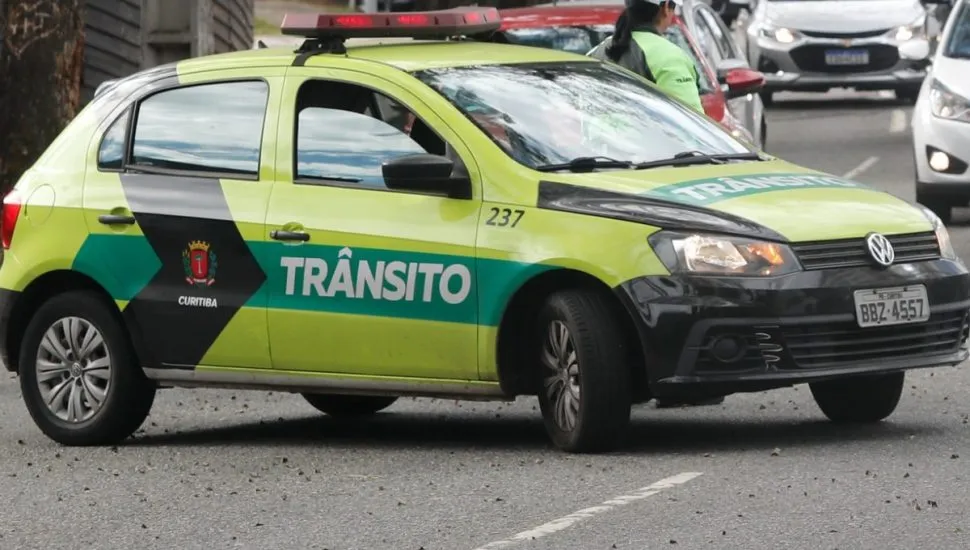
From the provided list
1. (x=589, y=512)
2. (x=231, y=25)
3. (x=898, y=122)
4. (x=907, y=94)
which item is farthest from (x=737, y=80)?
(x=907, y=94)

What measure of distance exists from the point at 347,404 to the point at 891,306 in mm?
2930

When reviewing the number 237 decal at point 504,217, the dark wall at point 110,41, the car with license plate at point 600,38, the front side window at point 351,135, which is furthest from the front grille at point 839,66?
the number 237 decal at point 504,217

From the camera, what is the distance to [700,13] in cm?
1794

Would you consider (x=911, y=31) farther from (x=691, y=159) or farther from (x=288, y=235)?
(x=288, y=235)

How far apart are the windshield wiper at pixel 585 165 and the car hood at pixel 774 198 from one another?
0.08 metres

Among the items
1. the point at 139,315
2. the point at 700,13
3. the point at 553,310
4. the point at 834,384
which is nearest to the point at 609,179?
the point at 553,310

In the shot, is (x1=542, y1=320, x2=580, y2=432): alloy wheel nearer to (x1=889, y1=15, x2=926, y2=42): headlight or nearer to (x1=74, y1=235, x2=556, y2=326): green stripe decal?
(x1=74, y1=235, x2=556, y2=326): green stripe decal

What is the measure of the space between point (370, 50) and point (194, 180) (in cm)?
88

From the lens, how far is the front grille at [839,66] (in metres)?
27.9

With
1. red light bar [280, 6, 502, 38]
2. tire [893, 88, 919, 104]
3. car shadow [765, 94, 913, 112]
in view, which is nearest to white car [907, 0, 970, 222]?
red light bar [280, 6, 502, 38]

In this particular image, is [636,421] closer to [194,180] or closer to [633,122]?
[633,122]

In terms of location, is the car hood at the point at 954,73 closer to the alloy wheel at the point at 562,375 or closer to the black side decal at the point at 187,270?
the black side decal at the point at 187,270

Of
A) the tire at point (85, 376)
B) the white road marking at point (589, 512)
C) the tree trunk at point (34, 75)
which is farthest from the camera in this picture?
the tree trunk at point (34, 75)

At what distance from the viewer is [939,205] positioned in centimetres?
1758
